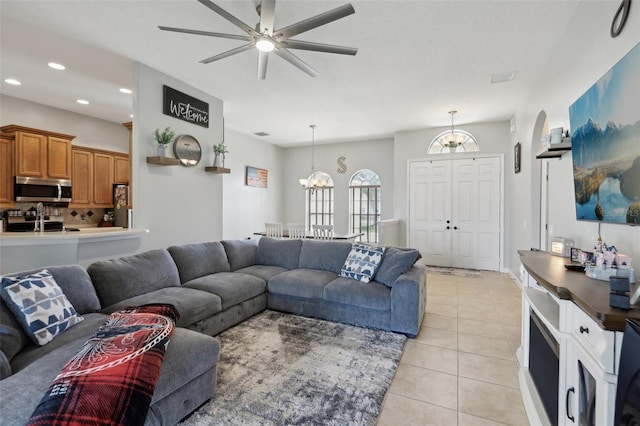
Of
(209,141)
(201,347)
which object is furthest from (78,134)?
(201,347)

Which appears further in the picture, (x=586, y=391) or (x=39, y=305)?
(x=39, y=305)

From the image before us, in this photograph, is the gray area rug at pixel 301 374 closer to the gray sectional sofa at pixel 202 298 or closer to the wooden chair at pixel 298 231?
the gray sectional sofa at pixel 202 298

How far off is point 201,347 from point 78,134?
18.5ft

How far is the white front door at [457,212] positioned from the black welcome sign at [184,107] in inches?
171

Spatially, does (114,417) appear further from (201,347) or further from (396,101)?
(396,101)

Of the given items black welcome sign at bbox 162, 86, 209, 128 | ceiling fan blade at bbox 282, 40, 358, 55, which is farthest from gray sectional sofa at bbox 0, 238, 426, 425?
ceiling fan blade at bbox 282, 40, 358, 55

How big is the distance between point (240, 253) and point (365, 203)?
172 inches

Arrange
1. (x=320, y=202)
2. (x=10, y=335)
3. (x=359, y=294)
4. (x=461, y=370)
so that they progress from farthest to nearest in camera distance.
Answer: (x=320, y=202) < (x=359, y=294) < (x=461, y=370) < (x=10, y=335)

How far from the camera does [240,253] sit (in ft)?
13.2

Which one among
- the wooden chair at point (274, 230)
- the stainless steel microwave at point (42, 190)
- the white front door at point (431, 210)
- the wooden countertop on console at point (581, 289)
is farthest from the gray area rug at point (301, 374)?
the stainless steel microwave at point (42, 190)

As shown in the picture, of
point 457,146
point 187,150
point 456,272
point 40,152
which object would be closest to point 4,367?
point 187,150

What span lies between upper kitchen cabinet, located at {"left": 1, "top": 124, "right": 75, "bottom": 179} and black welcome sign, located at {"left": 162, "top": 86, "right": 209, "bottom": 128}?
2563 mm

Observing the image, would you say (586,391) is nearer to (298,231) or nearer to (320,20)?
(320,20)

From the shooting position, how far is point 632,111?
4.91 feet
